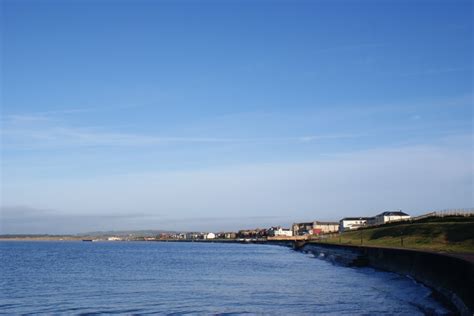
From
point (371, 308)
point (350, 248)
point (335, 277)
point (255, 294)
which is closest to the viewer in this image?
point (371, 308)

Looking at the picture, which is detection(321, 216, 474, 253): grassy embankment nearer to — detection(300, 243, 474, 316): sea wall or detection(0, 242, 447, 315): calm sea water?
detection(300, 243, 474, 316): sea wall

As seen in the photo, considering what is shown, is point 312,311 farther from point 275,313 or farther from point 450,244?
point 450,244

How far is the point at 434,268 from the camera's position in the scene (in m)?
37.5

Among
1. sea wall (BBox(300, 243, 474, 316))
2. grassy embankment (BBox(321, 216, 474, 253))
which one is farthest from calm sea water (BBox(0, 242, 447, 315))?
grassy embankment (BBox(321, 216, 474, 253))

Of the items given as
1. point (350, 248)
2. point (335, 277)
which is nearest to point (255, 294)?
point (335, 277)

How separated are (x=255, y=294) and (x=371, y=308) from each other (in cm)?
890

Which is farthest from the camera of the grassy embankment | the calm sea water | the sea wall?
the grassy embankment

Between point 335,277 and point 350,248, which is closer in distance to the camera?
point 335,277

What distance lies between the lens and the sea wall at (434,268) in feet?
85.7

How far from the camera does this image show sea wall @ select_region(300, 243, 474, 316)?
2612cm

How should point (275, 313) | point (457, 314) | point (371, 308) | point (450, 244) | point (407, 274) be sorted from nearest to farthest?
point (457, 314)
point (275, 313)
point (371, 308)
point (407, 274)
point (450, 244)

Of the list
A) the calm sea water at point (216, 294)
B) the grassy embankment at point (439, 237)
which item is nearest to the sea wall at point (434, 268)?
the calm sea water at point (216, 294)

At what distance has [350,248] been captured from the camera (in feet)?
271

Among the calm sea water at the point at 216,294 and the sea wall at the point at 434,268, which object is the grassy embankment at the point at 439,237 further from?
the calm sea water at the point at 216,294
